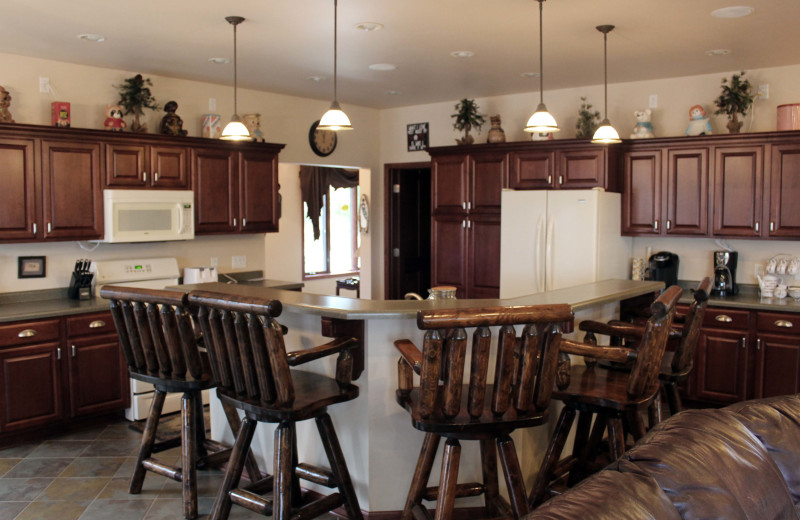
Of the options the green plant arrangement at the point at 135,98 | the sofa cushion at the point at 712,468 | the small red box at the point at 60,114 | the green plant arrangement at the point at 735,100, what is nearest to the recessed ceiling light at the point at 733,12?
the green plant arrangement at the point at 735,100

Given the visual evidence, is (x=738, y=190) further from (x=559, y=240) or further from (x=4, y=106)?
(x=4, y=106)

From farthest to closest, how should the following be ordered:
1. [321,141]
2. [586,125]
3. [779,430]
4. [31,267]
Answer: [321,141], [586,125], [31,267], [779,430]

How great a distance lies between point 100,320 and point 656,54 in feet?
14.0

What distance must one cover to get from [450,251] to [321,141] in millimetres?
1731

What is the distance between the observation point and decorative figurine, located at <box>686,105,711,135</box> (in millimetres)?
5152

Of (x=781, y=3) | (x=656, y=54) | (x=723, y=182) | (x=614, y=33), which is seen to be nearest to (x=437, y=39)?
(x=614, y=33)

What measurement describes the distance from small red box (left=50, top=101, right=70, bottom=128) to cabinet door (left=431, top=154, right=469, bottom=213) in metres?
3.12

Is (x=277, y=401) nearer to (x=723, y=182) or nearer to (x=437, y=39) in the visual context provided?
(x=437, y=39)

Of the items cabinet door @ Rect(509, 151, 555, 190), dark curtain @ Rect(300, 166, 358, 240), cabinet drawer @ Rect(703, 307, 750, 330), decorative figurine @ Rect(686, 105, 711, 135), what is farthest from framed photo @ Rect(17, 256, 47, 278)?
decorative figurine @ Rect(686, 105, 711, 135)

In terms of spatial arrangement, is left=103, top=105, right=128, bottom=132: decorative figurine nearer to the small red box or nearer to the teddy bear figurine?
the small red box

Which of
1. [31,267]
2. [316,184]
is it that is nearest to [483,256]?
[31,267]

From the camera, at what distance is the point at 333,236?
9.56 metres

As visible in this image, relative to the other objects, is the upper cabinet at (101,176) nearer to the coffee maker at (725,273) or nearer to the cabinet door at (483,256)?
the cabinet door at (483,256)

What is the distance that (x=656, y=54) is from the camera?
4648 millimetres
